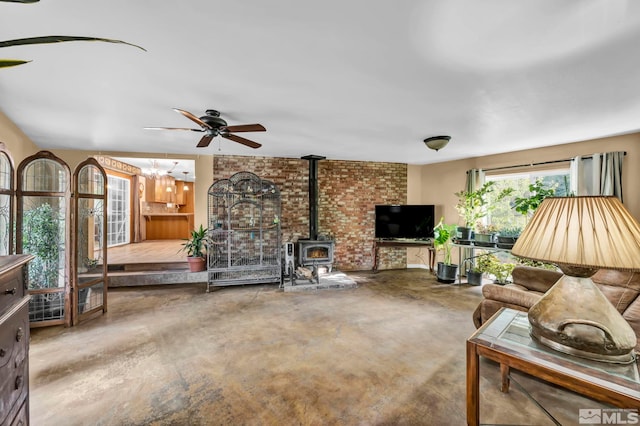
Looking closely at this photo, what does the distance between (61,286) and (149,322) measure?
1.13 m

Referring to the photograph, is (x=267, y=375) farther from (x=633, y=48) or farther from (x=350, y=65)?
(x=633, y=48)

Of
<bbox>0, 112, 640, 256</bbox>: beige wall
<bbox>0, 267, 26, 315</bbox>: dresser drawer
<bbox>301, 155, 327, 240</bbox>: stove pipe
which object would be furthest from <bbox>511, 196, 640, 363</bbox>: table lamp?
<bbox>301, 155, 327, 240</bbox>: stove pipe

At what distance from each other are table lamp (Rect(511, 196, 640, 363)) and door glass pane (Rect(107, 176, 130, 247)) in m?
8.22

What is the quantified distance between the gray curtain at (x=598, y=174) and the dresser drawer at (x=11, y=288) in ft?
19.8

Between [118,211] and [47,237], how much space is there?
4.48 m

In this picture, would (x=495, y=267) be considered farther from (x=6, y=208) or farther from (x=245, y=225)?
(x=6, y=208)

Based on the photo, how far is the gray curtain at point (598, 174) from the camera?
151 inches

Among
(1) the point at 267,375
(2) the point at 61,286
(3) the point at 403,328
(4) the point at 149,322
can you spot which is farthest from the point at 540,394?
(2) the point at 61,286

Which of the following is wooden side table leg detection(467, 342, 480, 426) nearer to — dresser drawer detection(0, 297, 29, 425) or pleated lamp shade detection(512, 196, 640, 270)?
pleated lamp shade detection(512, 196, 640, 270)

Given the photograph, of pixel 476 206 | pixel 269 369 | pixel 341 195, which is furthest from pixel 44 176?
pixel 476 206

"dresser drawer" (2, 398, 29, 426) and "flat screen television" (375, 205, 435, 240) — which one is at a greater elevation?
"flat screen television" (375, 205, 435, 240)

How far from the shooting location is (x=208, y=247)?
191 inches

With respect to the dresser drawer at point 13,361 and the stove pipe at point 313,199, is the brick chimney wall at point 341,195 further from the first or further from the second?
the dresser drawer at point 13,361

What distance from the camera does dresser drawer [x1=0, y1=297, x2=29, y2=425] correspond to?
120cm
